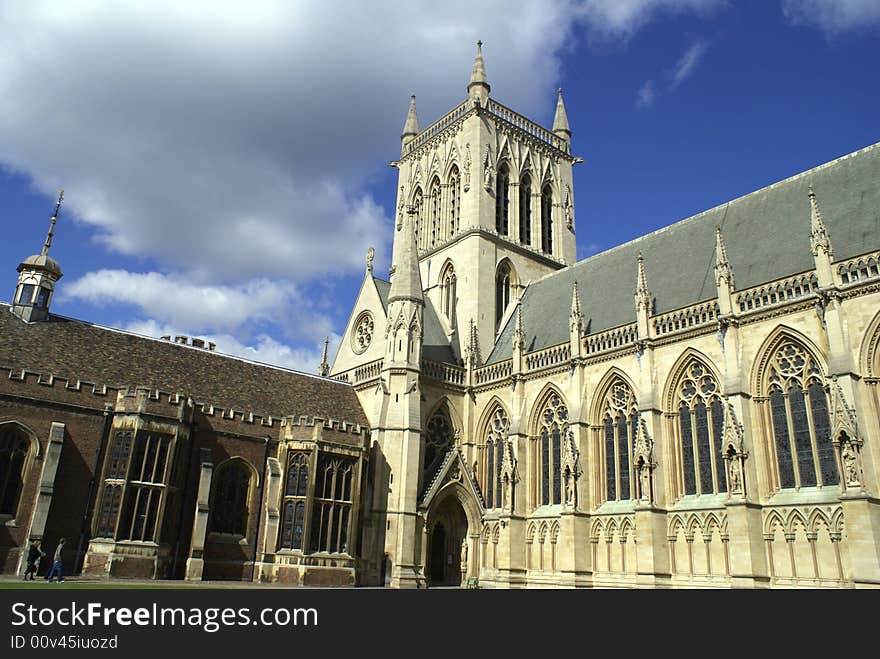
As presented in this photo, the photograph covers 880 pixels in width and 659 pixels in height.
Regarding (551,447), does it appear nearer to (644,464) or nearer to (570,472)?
(570,472)

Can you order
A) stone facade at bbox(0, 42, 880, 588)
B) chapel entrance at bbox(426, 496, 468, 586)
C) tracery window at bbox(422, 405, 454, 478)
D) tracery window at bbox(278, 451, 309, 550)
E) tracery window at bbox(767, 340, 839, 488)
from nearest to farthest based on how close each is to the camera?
tracery window at bbox(767, 340, 839, 488)
stone facade at bbox(0, 42, 880, 588)
tracery window at bbox(278, 451, 309, 550)
chapel entrance at bbox(426, 496, 468, 586)
tracery window at bbox(422, 405, 454, 478)

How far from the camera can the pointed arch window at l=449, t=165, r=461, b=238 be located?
43781mm

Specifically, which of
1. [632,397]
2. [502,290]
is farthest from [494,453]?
[502,290]

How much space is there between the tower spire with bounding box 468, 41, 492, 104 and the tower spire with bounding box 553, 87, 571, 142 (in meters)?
7.37

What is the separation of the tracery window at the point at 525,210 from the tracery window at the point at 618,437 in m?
17.2

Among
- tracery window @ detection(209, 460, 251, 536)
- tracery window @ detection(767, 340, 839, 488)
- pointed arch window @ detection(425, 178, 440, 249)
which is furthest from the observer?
pointed arch window @ detection(425, 178, 440, 249)

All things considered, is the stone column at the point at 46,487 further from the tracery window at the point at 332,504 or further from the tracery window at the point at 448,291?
the tracery window at the point at 448,291

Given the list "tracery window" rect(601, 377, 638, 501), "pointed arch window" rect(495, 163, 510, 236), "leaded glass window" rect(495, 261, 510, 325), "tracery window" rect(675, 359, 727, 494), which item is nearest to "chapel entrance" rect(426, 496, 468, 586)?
"tracery window" rect(601, 377, 638, 501)

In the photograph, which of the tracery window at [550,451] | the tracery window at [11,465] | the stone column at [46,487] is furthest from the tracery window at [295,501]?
the tracery window at [550,451]

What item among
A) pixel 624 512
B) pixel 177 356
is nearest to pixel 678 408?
pixel 624 512

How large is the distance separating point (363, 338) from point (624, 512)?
1819 centimetres

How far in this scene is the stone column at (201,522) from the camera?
84.8 ft

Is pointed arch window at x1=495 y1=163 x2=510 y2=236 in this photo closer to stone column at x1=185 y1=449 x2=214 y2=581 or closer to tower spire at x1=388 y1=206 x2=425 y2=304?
tower spire at x1=388 y1=206 x2=425 y2=304

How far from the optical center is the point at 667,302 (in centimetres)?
2961
